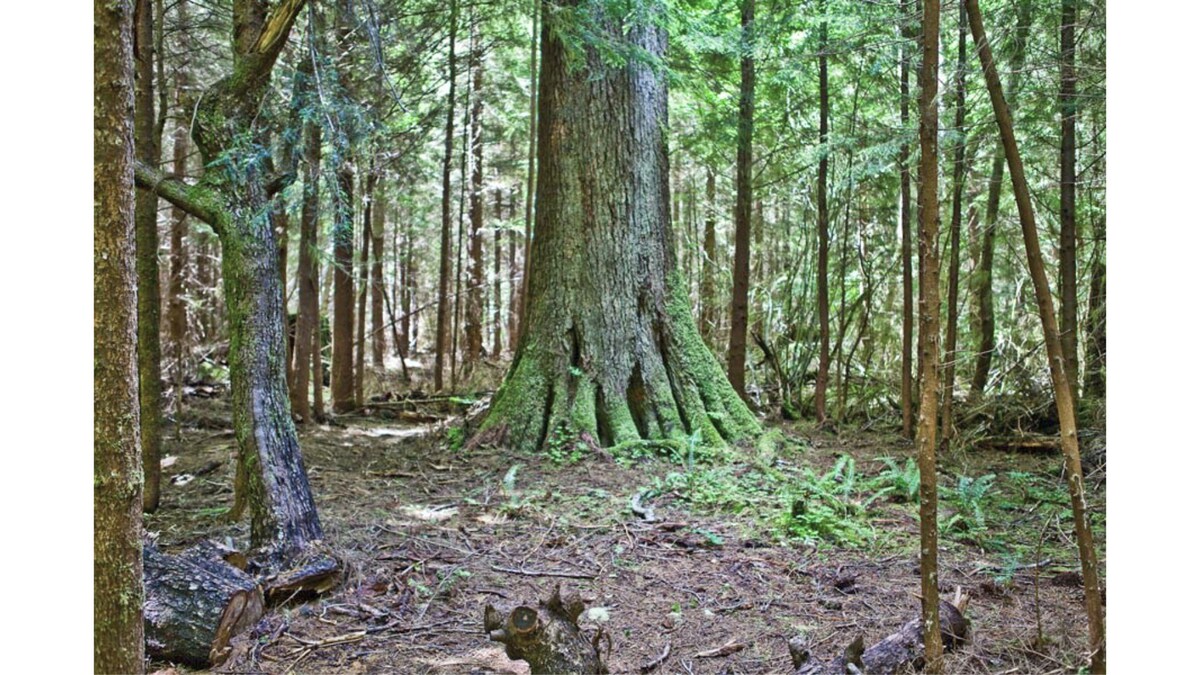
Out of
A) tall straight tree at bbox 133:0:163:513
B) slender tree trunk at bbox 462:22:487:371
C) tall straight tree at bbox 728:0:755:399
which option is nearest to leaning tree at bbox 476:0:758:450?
tall straight tree at bbox 728:0:755:399

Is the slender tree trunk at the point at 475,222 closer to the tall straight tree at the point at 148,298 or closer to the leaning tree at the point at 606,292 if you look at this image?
Answer: the leaning tree at the point at 606,292

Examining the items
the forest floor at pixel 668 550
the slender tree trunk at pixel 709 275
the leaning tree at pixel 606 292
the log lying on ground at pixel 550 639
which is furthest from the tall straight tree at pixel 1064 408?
the slender tree trunk at pixel 709 275

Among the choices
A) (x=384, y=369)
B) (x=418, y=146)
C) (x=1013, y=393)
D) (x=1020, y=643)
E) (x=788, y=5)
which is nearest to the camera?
(x=1020, y=643)

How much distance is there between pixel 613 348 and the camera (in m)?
8.13

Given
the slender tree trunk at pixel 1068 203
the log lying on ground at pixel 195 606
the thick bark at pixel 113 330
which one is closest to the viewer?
the thick bark at pixel 113 330

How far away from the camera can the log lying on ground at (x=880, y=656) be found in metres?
3.22

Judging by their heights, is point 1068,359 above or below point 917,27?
below

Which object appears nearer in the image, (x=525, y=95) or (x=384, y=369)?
(x=525, y=95)

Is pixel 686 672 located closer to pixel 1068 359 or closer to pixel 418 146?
pixel 1068 359

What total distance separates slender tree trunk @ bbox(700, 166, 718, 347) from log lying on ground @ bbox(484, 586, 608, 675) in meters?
10.1

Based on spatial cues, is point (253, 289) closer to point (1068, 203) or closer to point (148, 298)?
point (148, 298)

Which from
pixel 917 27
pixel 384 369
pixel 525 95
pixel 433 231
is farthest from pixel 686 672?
pixel 433 231

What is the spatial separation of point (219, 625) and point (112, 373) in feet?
5.89

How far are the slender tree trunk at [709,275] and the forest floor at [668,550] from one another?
5735 mm
